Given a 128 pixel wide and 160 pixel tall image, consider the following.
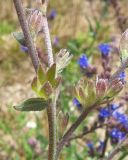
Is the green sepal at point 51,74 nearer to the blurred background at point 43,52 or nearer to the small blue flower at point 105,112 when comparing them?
the small blue flower at point 105,112

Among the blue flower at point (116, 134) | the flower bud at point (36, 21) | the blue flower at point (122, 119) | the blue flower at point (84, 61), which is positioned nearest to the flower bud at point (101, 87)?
the flower bud at point (36, 21)

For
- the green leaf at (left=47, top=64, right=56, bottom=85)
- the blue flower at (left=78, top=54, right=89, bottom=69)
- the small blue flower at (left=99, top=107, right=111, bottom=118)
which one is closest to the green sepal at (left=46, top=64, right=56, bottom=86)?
the green leaf at (left=47, top=64, right=56, bottom=85)

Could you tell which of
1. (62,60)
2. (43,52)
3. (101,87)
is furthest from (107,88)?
(43,52)

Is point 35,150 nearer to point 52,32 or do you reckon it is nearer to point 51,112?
point 51,112

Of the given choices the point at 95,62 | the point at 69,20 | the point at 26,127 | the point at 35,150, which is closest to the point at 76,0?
the point at 69,20

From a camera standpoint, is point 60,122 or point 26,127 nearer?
point 60,122

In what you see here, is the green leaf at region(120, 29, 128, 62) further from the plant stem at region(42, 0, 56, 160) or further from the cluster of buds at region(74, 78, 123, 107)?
the plant stem at region(42, 0, 56, 160)
